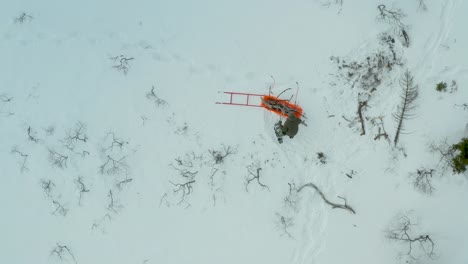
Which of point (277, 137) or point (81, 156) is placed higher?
point (277, 137)

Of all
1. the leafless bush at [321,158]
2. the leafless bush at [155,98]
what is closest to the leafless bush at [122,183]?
the leafless bush at [155,98]

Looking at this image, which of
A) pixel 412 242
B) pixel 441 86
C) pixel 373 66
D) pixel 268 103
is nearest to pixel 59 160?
pixel 268 103

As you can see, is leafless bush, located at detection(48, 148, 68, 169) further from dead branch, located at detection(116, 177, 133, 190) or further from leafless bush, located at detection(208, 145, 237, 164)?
leafless bush, located at detection(208, 145, 237, 164)

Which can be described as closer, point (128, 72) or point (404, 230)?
point (404, 230)

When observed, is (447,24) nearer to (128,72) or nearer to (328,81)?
(328,81)

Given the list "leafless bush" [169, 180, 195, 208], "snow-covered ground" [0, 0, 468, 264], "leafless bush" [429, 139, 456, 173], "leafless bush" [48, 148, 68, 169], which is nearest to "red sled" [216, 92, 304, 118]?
"snow-covered ground" [0, 0, 468, 264]

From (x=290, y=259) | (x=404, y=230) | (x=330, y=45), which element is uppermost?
(x=330, y=45)

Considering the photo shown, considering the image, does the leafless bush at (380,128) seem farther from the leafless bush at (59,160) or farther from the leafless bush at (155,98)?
the leafless bush at (59,160)

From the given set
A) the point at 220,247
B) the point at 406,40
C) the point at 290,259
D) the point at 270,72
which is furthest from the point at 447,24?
the point at 220,247
